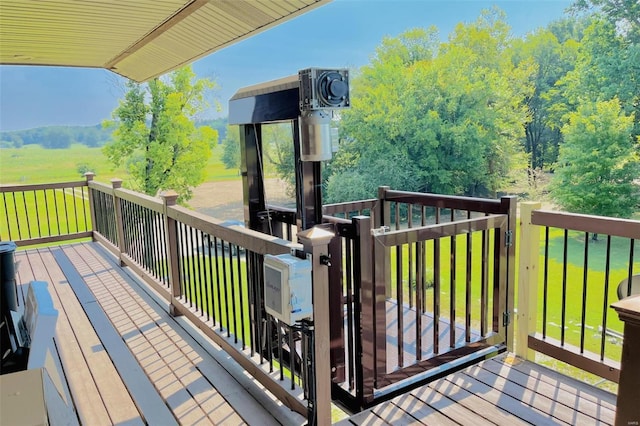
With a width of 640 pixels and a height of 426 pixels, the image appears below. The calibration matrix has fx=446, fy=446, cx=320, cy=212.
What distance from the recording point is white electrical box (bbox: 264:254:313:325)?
79.1 inches

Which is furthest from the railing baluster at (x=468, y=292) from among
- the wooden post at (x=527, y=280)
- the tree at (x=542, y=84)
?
the tree at (x=542, y=84)

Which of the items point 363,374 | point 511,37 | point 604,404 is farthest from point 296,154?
point 511,37

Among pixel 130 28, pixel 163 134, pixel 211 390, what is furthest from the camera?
pixel 163 134

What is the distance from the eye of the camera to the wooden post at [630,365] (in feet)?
4.17

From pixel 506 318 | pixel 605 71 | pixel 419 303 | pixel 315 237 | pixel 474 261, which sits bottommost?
pixel 474 261

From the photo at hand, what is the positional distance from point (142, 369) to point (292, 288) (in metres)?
1.58

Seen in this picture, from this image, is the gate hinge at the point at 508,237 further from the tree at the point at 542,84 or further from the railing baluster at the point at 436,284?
the tree at the point at 542,84

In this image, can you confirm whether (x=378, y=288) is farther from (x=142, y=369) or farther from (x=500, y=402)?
(x=142, y=369)

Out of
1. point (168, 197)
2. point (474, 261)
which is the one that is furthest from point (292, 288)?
point (474, 261)

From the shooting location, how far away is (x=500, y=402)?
8.12 ft

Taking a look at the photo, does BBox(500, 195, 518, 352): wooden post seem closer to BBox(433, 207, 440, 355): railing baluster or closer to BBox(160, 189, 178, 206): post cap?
BBox(433, 207, 440, 355): railing baluster

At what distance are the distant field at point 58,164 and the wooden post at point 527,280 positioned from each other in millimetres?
10290

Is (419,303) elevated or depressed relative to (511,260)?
depressed

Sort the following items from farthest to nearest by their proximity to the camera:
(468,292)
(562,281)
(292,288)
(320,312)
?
(562,281)
(468,292)
(320,312)
(292,288)
